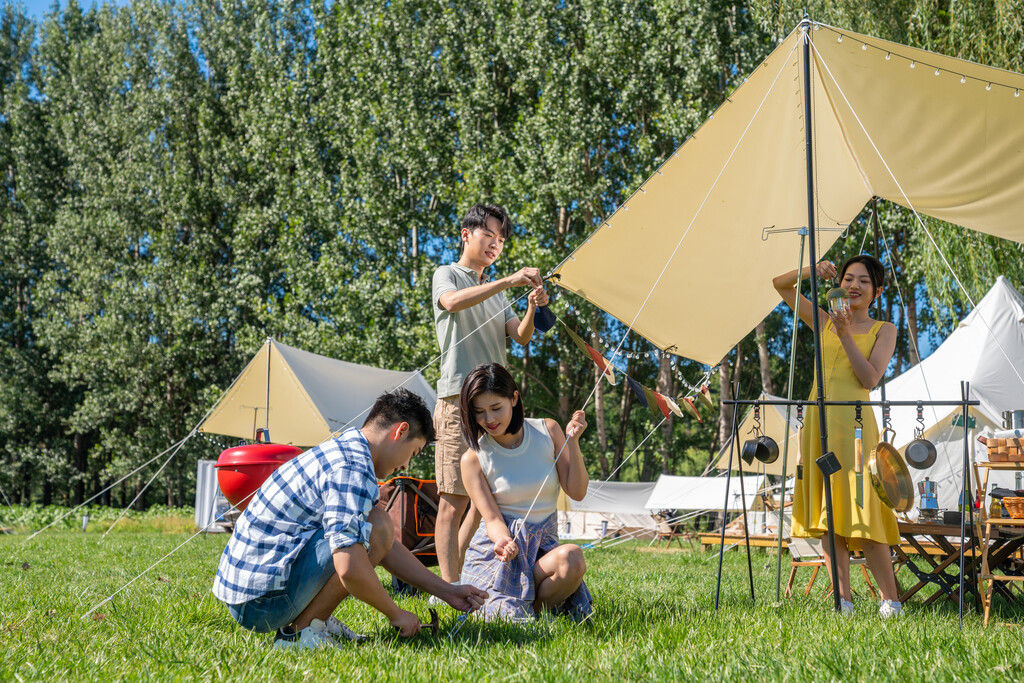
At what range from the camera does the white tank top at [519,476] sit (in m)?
2.97

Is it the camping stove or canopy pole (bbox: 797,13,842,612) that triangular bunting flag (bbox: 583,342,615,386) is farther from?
the camping stove

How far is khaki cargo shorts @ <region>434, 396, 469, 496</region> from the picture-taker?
342 cm

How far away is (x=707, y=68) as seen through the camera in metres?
14.4

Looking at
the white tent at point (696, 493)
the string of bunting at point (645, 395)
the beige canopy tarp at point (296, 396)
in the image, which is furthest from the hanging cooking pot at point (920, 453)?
the white tent at point (696, 493)

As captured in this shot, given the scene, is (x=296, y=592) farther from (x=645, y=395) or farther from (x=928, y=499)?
(x=928, y=499)

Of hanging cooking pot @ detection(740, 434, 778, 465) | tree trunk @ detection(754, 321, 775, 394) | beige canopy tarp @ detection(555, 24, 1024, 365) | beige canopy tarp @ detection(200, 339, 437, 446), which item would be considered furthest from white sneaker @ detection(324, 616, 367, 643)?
tree trunk @ detection(754, 321, 775, 394)

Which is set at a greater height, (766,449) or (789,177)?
(789,177)

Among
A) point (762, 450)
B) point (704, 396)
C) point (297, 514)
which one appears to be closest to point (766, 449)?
point (762, 450)

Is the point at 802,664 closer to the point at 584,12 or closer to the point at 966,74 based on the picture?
the point at 966,74

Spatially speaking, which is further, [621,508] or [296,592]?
[621,508]

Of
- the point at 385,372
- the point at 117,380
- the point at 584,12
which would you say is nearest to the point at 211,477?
the point at 385,372

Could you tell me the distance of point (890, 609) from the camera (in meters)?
3.05

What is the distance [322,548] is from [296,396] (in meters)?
8.34

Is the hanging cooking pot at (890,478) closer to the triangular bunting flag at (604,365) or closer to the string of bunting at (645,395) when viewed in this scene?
the string of bunting at (645,395)
